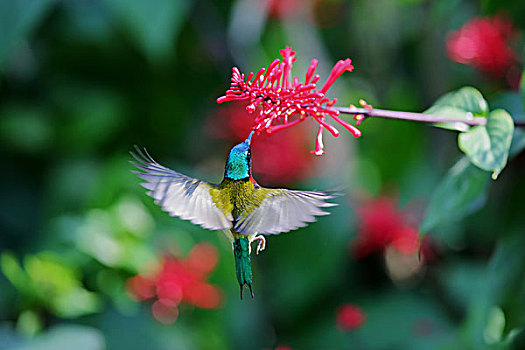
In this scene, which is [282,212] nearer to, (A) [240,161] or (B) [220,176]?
(A) [240,161]

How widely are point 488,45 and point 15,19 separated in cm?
83

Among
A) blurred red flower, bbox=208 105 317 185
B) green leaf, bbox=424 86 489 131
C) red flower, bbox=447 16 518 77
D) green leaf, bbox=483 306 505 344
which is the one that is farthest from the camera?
blurred red flower, bbox=208 105 317 185

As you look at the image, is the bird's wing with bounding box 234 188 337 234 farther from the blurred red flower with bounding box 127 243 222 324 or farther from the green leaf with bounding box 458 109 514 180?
the blurred red flower with bounding box 127 243 222 324

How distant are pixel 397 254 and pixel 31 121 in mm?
858

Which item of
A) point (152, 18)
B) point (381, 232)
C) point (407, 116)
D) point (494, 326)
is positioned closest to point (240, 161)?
point (407, 116)

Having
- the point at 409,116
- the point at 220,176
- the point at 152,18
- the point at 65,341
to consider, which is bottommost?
the point at 65,341

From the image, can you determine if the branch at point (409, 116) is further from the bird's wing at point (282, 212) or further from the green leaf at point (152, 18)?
the green leaf at point (152, 18)

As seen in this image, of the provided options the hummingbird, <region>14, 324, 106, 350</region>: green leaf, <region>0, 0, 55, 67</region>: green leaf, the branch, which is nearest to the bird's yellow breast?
the hummingbird

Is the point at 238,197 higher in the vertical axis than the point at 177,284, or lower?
higher

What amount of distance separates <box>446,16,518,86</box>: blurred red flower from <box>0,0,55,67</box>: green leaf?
0.74 metres

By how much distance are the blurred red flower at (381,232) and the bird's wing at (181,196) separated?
78cm

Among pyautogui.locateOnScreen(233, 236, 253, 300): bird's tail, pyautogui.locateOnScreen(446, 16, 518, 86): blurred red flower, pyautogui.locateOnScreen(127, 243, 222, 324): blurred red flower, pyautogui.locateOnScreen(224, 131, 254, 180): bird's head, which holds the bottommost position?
pyautogui.locateOnScreen(127, 243, 222, 324): blurred red flower

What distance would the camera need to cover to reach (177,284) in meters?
1.12

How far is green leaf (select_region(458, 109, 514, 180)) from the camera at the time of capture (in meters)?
0.57
